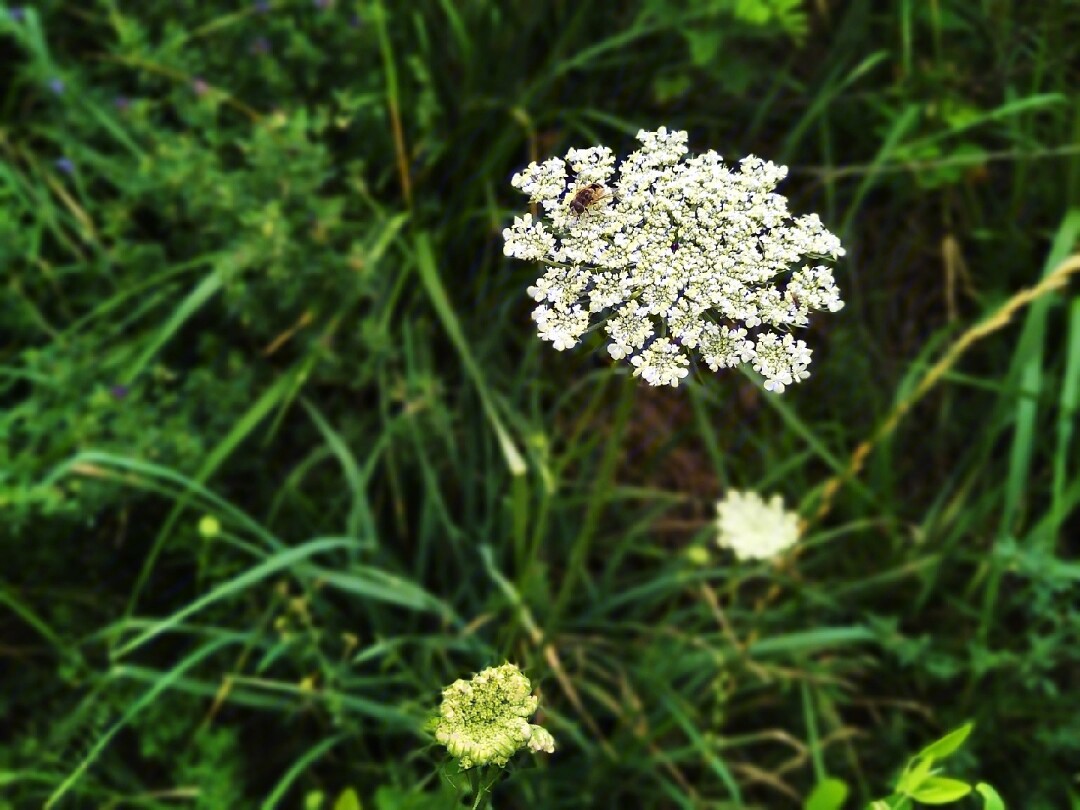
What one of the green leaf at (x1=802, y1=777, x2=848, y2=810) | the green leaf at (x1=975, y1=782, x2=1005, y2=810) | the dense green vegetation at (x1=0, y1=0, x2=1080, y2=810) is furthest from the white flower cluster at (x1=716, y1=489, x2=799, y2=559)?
the green leaf at (x1=975, y1=782, x2=1005, y2=810)

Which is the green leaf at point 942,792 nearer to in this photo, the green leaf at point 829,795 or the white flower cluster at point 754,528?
the green leaf at point 829,795

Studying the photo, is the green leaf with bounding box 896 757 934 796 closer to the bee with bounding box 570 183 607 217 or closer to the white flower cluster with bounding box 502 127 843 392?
the white flower cluster with bounding box 502 127 843 392

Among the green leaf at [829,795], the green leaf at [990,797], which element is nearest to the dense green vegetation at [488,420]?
the green leaf at [829,795]

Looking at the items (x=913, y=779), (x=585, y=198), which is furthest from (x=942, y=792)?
(x=585, y=198)

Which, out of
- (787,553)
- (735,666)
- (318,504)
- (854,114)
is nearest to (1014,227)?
(854,114)

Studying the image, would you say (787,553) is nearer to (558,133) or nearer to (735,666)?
(735,666)

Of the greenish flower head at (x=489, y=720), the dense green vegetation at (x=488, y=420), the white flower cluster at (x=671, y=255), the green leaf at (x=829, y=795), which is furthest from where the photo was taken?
the dense green vegetation at (x=488, y=420)

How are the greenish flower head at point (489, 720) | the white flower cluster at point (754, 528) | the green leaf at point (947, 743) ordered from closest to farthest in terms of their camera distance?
the greenish flower head at point (489, 720) < the green leaf at point (947, 743) < the white flower cluster at point (754, 528)
